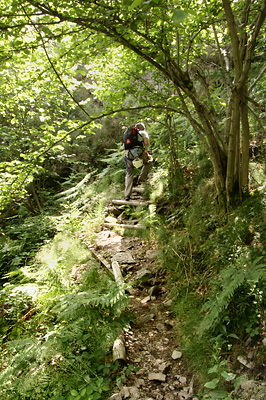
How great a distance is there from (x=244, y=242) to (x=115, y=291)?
190 cm

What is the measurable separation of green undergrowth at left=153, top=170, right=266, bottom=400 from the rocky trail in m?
0.13

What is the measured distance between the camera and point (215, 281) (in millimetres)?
2941

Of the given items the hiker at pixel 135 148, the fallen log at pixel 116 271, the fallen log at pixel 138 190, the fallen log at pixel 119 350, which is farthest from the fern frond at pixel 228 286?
the fallen log at pixel 138 190

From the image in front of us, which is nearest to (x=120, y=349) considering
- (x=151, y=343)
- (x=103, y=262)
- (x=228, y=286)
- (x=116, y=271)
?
(x=151, y=343)

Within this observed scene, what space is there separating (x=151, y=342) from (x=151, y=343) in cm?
2

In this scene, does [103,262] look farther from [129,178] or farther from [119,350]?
[129,178]

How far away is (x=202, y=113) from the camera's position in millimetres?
4297

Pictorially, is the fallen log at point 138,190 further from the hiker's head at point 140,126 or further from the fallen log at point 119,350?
the fallen log at point 119,350

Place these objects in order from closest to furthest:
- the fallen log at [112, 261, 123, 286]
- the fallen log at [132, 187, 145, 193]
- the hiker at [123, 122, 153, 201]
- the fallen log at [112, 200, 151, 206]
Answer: the fallen log at [112, 261, 123, 286]
the fallen log at [112, 200, 151, 206]
the hiker at [123, 122, 153, 201]
the fallen log at [132, 187, 145, 193]

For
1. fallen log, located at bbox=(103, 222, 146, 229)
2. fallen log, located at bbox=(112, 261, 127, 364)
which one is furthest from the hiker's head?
fallen log, located at bbox=(112, 261, 127, 364)

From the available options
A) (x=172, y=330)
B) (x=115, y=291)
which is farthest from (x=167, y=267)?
(x=115, y=291)

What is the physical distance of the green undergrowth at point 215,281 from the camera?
2322 mm

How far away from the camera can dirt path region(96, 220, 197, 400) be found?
2477 millimetres

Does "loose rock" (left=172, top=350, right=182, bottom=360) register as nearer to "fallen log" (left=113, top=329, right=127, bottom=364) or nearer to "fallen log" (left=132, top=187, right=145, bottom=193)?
"fallen log" (left=113, top=329, right=127, bottom=364)
